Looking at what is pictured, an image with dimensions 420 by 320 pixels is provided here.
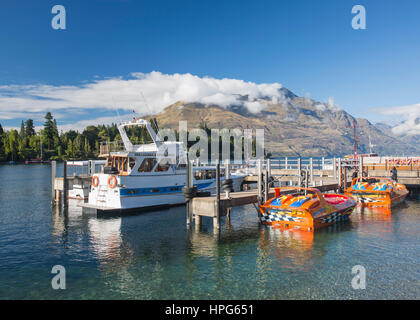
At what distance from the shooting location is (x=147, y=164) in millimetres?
27875

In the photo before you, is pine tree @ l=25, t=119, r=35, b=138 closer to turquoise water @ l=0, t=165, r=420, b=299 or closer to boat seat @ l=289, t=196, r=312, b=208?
turquoise water @ l=0, t=165, r=420, b=299

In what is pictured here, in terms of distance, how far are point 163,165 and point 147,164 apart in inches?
62.7

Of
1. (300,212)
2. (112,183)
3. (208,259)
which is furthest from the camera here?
(112,183)

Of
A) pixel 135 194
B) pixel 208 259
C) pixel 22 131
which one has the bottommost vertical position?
pixel 208 259

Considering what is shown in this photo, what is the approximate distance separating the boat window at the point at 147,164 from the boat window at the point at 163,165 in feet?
1.82

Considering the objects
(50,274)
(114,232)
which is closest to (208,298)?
(50,274)

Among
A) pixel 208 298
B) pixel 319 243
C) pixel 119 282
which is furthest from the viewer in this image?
pixel 319 243

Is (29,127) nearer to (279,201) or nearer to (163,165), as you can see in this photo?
(163,165)

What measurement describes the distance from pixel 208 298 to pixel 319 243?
845cm

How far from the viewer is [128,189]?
26.4 m

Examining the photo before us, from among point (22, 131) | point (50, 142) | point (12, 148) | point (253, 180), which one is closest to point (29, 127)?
point (22, 131)

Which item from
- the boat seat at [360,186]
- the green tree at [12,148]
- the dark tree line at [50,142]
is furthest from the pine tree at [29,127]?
the boat seat at [360,186]

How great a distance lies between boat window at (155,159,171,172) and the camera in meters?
28.6
